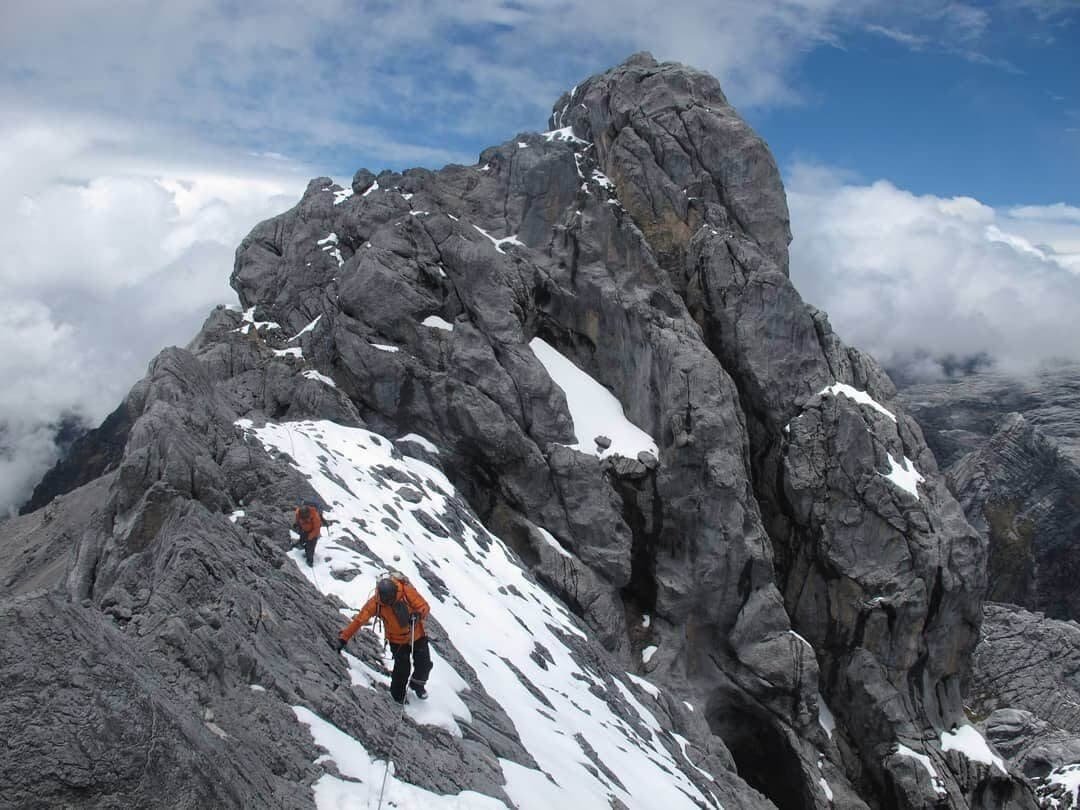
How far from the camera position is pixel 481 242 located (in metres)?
46.3

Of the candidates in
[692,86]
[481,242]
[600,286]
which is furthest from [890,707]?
[692,86]

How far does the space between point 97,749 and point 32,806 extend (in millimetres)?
735

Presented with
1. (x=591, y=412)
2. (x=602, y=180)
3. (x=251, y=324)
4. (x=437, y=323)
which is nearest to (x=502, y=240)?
(x=602, y=180)

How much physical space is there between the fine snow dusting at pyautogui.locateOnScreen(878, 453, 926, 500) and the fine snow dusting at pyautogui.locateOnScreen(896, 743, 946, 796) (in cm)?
1356

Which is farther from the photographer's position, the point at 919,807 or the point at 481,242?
the point at 481,242

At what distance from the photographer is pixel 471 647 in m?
20.9

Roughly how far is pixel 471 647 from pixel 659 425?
26.4m

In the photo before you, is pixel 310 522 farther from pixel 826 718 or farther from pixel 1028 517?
pixel 1028 517

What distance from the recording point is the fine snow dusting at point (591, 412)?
44.5 meters

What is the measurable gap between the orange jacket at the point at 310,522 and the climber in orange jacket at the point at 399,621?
5475 millimetres

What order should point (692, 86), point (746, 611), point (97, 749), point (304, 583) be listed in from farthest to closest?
1. point (692, 86)
2. point (746, 611)
3. point (304, 583)
4. point (97, 749)

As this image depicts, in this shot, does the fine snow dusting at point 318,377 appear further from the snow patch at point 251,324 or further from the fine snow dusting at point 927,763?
the fine snow dusting at point 927,763

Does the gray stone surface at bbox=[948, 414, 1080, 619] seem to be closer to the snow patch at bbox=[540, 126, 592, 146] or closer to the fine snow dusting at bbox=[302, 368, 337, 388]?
the snow patch at bbox=[540, 126, 592, 146]

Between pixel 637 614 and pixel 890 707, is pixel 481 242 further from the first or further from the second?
pixel 890 707
